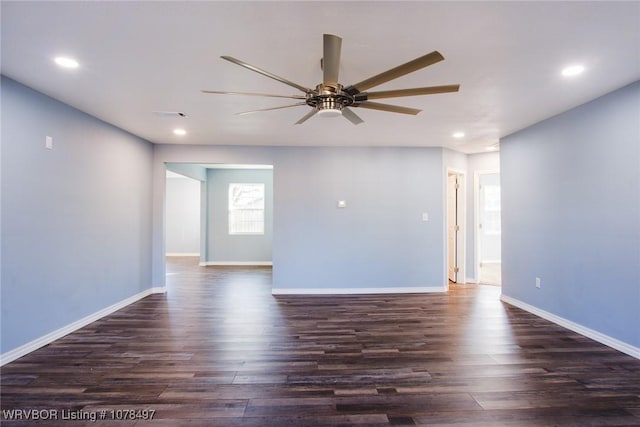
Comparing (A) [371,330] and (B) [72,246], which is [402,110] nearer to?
(A) [371,330]

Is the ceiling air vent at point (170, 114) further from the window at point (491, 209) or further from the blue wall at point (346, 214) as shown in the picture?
the window at point (491, 209)

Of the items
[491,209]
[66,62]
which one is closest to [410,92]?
[66,62]

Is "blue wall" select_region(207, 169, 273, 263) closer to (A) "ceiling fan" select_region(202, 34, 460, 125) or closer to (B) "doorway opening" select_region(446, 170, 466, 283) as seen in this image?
(B) "doorway opening" select_region(446, 170, 466, 283)

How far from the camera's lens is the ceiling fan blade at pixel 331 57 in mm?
1561

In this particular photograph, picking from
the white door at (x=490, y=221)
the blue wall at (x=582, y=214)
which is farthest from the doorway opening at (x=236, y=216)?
the white door at (x=490, y=221)

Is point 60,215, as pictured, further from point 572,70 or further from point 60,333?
point 572,70

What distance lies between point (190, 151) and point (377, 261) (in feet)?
12.1

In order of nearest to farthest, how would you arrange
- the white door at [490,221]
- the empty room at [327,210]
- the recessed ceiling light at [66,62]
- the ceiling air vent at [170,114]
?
1. the empty room at [327,210]
2. the recessed ceiling light at [66,62]
3. the ceiling air vent at [170,114]
4. the white door at [490,221]

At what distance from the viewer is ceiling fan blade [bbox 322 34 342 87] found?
5.12 ft

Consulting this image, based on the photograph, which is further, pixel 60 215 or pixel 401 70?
pixel 60 215

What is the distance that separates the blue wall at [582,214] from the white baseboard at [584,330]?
0.16 feet

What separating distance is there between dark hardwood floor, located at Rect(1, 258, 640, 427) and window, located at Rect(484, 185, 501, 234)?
16.0 ft

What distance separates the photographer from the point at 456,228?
602 cm

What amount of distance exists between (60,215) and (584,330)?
18.8 feet
